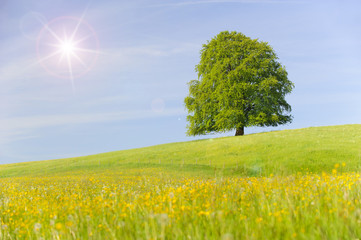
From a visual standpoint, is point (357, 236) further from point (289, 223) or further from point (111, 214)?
point (111, 214)

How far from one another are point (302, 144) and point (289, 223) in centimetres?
2506

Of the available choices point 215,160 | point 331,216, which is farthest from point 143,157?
point 331,216

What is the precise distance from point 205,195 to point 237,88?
112 feet

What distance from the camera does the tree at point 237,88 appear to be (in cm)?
3912

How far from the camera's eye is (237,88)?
128 feet

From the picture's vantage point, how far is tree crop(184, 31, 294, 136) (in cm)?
3912

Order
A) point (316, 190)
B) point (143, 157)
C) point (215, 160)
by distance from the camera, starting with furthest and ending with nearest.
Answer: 1. point (143, 157)
2. point (215, 160)
3. point (316, 190)

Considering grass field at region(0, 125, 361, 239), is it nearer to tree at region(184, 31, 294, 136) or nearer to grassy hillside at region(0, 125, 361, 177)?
grassy hillside at region(0, 125, 361, 177)

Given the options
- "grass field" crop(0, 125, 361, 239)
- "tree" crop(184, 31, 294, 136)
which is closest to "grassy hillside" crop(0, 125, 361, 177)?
"grass field" crop(0, 125, 361, 239)

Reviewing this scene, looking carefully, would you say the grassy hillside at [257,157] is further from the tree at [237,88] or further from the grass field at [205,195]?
the tree at [237,88]

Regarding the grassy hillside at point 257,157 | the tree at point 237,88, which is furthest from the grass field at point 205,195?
the tree at point 237,88

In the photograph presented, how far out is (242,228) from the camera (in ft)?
12.8

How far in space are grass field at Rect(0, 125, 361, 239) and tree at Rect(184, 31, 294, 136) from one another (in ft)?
29.5

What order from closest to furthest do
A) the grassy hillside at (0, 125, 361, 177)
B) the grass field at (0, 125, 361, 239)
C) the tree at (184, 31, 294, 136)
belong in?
1. the grass field at (0, 125, 361, 239)
2. the grassy hillside at (0, 125, 361, 177)
3. the tree at (184, 31, 294, 136)
